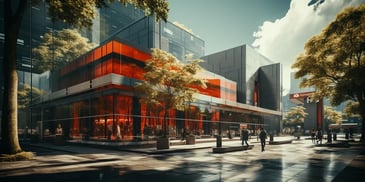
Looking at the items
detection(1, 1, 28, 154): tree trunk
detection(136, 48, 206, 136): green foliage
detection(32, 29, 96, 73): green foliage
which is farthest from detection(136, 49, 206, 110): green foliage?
detection(32, 29, 96, 73): green foliage

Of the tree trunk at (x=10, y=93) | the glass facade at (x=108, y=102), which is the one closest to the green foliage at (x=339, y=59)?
the glass facade at (x=108, y=102)

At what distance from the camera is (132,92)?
23812mm

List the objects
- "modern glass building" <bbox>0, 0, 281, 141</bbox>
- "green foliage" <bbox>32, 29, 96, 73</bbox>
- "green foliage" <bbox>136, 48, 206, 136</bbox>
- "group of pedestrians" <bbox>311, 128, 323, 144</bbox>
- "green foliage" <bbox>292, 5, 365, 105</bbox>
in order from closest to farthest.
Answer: "green foliage" <bbox>136, 48, 206, 136</bbox>
"modern glass building" <bbox>0, 0, 281, 141</bbox>
"green foliage" <bbox>292, 5, 365, 105</bbox>
"group of pedestrians" <bbox>311, 128, 323, 144</bbox>
"green foliage" <bbox>32, 29, 96, 73</bbox>

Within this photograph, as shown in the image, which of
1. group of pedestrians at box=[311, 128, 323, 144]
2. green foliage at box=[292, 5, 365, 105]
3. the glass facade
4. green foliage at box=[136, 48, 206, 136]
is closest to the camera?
green foliage at box=[136, 48, 206, 136]

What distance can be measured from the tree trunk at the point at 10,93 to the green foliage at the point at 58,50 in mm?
30669

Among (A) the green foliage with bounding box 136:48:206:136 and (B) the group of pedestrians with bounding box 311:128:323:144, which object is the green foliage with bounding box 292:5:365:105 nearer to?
(B) the group of pedestrians with bounding box 311:128:323:144

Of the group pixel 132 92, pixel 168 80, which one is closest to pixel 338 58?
pixel 168 80

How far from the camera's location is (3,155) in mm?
12562

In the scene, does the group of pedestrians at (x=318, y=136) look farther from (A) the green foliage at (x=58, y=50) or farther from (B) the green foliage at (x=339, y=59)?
(A) the green foliage at (x=58, y=50)

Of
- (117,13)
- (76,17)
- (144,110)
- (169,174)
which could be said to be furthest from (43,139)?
(117,13)

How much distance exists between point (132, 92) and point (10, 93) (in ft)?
37.1

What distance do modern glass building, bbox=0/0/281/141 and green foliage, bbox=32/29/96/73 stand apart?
2821 millimetres

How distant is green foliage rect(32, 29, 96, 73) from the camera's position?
43.4m

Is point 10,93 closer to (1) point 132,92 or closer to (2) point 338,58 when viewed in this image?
(1) point 132,92
